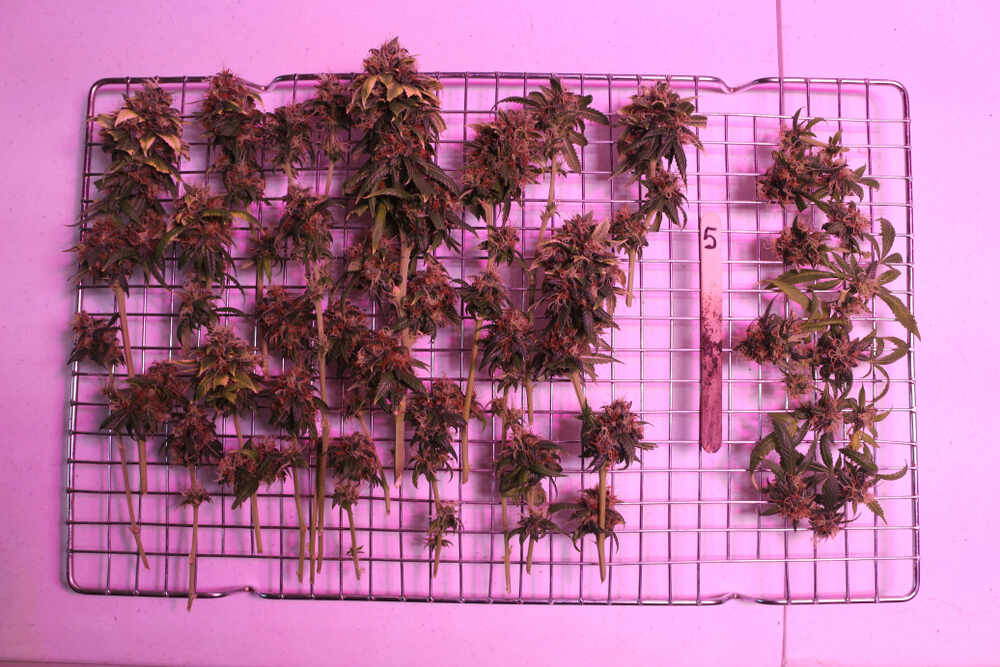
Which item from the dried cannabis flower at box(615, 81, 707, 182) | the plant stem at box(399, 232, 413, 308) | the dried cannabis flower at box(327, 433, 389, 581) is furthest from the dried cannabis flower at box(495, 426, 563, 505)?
the dried cannabis flower at box(615, 81, 707, 182)

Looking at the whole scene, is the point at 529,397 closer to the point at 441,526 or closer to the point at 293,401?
the point at 441,526

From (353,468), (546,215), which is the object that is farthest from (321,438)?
(546,215)

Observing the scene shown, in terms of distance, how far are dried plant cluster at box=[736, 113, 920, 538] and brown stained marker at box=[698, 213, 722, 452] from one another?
0.07 metres

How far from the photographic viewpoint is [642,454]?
126 centimetres

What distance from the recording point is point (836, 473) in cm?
120

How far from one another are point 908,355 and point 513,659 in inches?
43.1

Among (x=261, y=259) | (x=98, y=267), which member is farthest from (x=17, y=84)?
(x=261, y=259)

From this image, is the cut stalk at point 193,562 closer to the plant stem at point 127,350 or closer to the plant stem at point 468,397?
the plant stem at point 127,350

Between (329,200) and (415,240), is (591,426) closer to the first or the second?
(415,240)

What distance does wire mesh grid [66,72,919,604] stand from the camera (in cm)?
127

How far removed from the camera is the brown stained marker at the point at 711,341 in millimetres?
1223

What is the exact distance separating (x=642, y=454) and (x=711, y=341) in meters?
0.28

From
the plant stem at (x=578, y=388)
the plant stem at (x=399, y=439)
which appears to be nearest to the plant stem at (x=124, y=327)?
the plant stem at (x=399, y=439)

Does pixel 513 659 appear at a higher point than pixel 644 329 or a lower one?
lower
